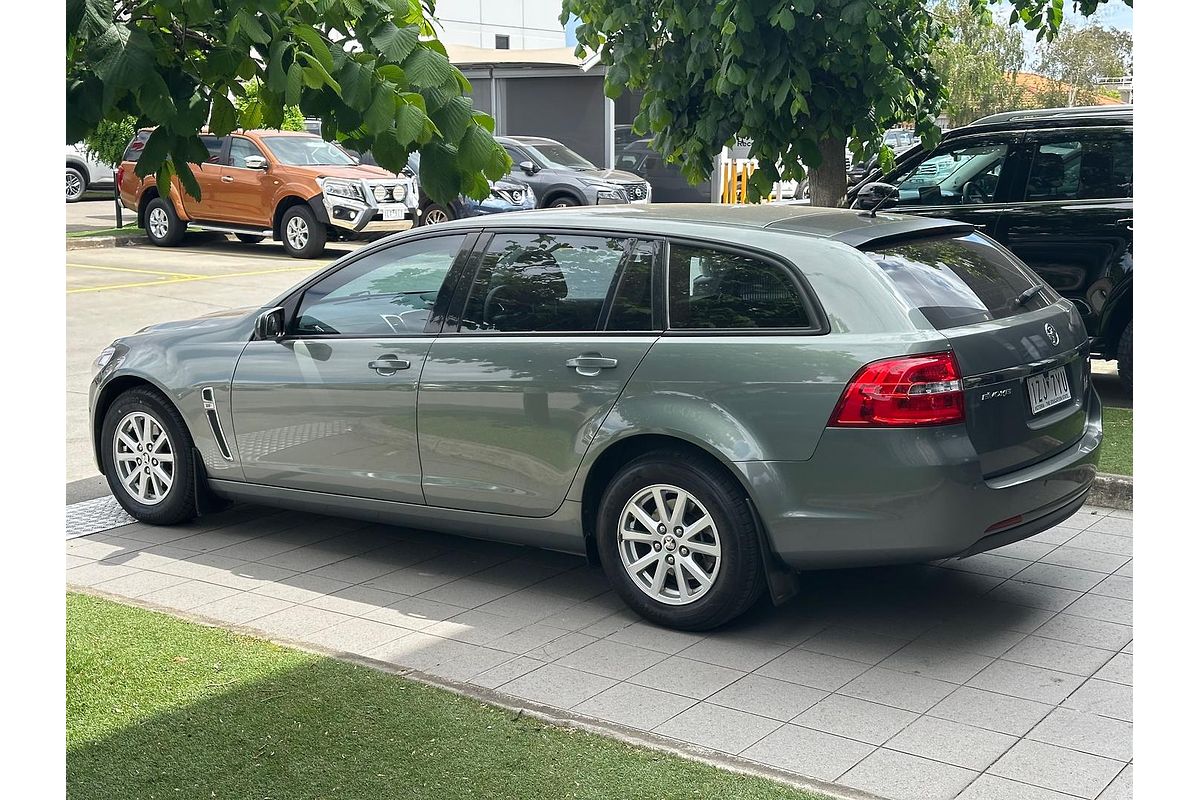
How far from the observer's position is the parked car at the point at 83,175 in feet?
104

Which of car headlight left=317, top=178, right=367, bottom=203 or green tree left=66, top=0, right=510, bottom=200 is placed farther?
car headlight left=317, top=178, right=367, bottom=203

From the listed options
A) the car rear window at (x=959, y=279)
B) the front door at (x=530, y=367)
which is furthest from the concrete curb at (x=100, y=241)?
the car rear window at (x=959, y=279)

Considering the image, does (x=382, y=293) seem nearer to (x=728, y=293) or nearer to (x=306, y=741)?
(x=728, y=293)

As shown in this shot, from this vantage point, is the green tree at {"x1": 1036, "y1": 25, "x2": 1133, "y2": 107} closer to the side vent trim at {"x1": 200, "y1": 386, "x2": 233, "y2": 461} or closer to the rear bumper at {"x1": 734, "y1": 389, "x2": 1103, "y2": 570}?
the side vent trim at {"x1": 200, "y1": 386, "x2": 233, "y2": 461}

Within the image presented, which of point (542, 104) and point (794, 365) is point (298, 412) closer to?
point (794, 365)

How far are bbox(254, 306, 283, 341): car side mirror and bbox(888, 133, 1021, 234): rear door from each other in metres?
5.34

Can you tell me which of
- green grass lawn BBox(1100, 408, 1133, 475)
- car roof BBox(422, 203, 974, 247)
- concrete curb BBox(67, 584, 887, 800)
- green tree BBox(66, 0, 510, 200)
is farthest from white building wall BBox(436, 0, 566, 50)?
green tree BBox(66, 0, 510, 200)

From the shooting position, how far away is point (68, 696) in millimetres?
4684

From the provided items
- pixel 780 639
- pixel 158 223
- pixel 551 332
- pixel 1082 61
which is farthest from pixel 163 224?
pixel 1082 61

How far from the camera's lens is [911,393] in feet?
16.1

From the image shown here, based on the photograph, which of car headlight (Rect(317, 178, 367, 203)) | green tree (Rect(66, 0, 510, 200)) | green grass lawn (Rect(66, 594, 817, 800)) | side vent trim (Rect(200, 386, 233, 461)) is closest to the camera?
green tree (Rect(66, 0, 510, 200))

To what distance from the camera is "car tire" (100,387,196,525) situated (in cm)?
689

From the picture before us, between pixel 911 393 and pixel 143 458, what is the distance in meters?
4.00
